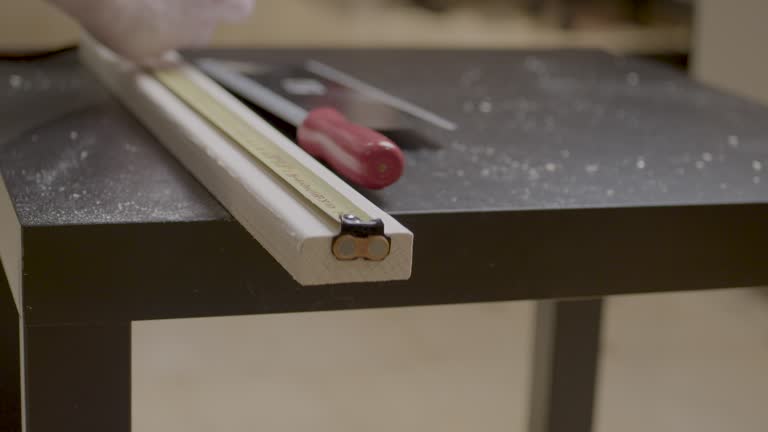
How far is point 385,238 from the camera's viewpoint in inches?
17.6

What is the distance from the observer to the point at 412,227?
553 mm

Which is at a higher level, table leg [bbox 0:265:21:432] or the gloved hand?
the gloved hand

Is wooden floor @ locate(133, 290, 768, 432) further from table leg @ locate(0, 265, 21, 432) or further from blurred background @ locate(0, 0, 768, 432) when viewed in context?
table leg @ locate(0, 265, 21, 432)

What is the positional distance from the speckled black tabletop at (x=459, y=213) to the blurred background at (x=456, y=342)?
0.64 metres

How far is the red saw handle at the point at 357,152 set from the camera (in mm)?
572

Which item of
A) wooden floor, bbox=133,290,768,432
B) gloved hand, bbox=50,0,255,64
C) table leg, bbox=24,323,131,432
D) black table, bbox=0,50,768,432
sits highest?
gloved hand, bbox=50,0,255,64

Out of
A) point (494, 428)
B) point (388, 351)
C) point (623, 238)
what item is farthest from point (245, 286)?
point (388, 351)

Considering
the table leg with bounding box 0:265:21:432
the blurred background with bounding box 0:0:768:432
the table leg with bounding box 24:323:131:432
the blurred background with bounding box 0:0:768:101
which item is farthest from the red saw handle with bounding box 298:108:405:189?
the blurred background with bounding box 0:0:768:101

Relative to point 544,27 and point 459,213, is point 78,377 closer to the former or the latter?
point 459,213

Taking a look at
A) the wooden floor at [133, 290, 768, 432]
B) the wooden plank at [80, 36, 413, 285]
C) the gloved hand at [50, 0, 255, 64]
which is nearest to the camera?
the wooden plank at [80, 36, 413, 285]

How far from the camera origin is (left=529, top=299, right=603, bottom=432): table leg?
98 centimetres

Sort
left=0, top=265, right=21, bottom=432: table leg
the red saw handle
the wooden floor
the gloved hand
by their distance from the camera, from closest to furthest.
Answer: the red saw handle, the gloved hand, left=0, top=265, right=21, bottom=432: table leg, the wooden floor

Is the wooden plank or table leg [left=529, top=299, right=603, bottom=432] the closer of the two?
the wooden plank

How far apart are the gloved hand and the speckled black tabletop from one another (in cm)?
5
